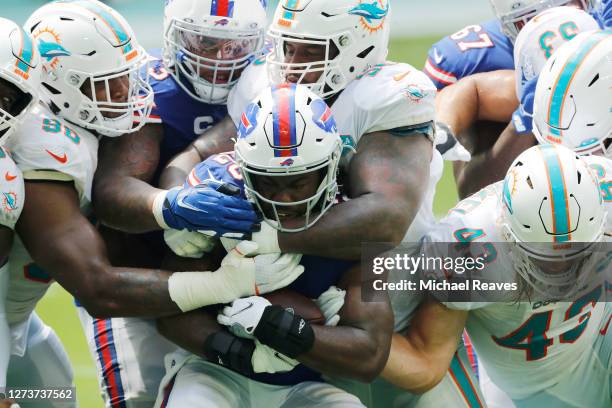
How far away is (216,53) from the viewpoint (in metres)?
4.59

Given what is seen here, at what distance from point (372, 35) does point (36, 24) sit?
4.27 feet

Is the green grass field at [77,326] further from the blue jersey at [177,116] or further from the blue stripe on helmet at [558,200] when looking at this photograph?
the blue stripe on helmet at [558,200]

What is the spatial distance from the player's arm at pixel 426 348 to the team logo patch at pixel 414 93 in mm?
753

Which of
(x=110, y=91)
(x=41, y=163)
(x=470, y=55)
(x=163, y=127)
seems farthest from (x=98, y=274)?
(x=470, y=55)

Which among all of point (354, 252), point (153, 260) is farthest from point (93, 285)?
point (354, 252)

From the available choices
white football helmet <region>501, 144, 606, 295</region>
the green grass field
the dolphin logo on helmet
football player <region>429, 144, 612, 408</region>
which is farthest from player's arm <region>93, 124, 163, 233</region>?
the green grass field

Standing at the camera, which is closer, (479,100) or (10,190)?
(10,190)

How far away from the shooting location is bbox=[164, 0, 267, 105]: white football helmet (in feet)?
14.9

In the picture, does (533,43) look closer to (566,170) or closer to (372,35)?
(372,35)

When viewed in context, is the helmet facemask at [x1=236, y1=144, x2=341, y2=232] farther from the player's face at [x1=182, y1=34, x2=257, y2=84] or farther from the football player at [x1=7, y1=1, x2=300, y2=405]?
the player's face at [x1=182, y1=34, x2=257, y2=84]

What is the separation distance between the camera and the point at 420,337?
4234 mm

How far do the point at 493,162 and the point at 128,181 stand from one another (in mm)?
1867

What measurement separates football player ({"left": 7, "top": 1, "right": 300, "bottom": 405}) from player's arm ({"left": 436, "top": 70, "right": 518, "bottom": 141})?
4.89 ft

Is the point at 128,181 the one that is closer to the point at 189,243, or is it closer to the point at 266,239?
the point at 189,243
